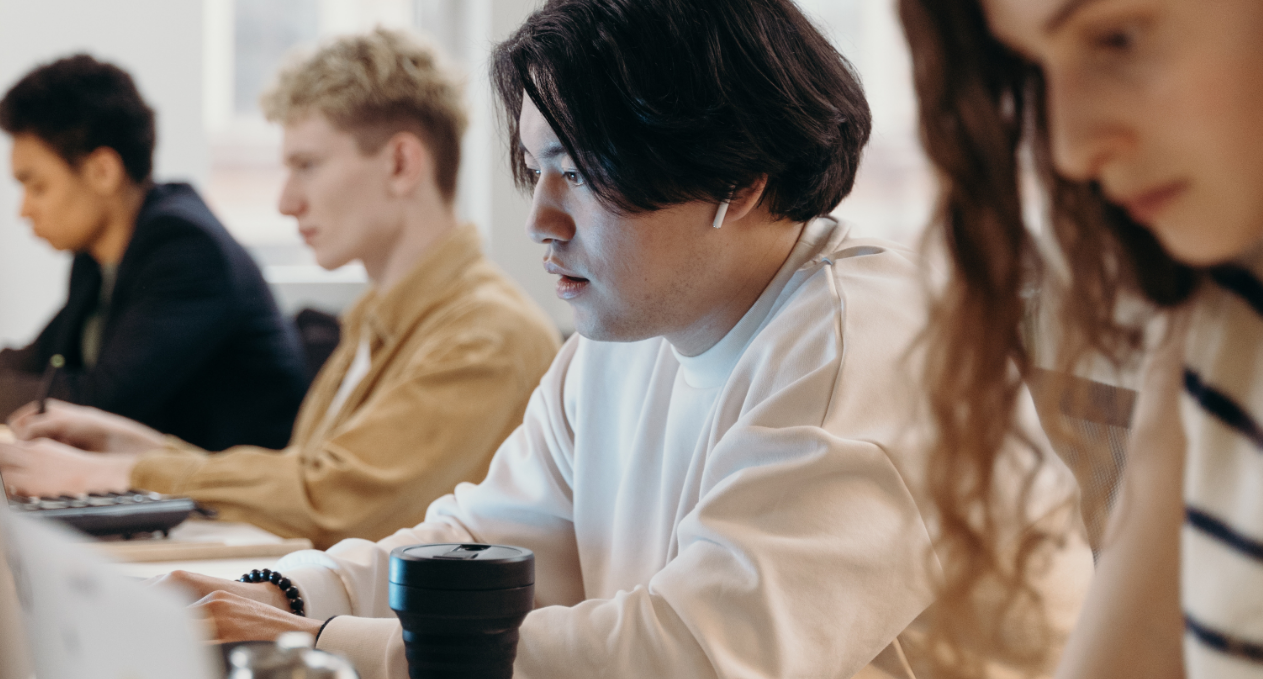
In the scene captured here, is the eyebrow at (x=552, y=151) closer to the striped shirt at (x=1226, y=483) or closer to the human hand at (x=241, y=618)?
the human hand at (x=241, y=618)

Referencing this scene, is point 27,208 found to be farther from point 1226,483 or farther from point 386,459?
point 1226,483

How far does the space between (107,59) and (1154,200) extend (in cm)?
327

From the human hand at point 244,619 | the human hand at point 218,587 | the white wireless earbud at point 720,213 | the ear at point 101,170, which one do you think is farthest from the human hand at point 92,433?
the white wireless earbud at point 720,213

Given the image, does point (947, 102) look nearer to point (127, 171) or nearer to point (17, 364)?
point (127, 171)

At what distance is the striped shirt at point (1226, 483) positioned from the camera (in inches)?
20.0

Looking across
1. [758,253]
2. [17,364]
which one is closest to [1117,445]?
[758,253]

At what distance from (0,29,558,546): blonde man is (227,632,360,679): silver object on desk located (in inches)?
45.5

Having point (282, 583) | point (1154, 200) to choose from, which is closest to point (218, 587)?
point (282, 583)

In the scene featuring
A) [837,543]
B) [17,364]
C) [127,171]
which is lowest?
[17,364]

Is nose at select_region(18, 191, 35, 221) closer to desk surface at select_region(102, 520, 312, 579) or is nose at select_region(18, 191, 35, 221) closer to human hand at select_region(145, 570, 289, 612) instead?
desk surface at select_region(102, 520, 312, 579)

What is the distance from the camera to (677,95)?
98 cm

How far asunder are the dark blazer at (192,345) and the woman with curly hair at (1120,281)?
178 cm

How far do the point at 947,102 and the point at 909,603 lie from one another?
43 centimetres

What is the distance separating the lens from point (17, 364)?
2.51m
